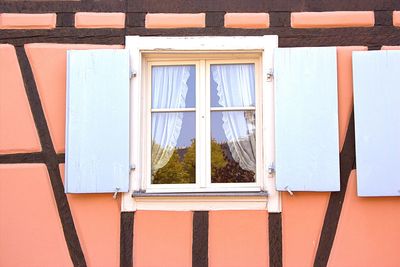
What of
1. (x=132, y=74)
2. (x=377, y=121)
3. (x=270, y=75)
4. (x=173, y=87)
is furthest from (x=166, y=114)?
(x=377, y=121)

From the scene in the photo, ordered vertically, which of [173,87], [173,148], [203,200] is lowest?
[203,200]

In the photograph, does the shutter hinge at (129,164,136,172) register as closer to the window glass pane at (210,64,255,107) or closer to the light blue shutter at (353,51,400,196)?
the window glass pane at (210,64,255,107)

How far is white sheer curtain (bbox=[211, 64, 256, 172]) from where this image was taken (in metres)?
4.17

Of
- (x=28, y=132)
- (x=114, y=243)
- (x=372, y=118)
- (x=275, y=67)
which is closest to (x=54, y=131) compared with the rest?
(x=28, y=132)

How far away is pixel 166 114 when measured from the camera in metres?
4.21

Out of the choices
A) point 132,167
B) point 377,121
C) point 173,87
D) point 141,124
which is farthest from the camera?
point 173,87

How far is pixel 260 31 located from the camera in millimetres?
4090

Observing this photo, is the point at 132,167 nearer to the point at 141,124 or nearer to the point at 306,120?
the point at 141,124

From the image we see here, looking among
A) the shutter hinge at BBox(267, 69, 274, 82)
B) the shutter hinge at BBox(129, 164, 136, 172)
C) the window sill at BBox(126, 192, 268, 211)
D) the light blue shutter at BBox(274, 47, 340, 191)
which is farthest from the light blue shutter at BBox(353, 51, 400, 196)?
the shutter hinge at BBox(129, 164, 136, 172)

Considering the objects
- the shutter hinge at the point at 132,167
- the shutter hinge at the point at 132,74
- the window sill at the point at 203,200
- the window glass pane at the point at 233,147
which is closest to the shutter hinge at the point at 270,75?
the window glass pane at the point at 233,147

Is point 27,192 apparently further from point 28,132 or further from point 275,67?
point 275,67

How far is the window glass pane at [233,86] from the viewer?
13.8 ft

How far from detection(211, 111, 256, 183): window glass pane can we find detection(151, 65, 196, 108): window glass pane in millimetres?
258

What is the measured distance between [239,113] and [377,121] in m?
1.04
